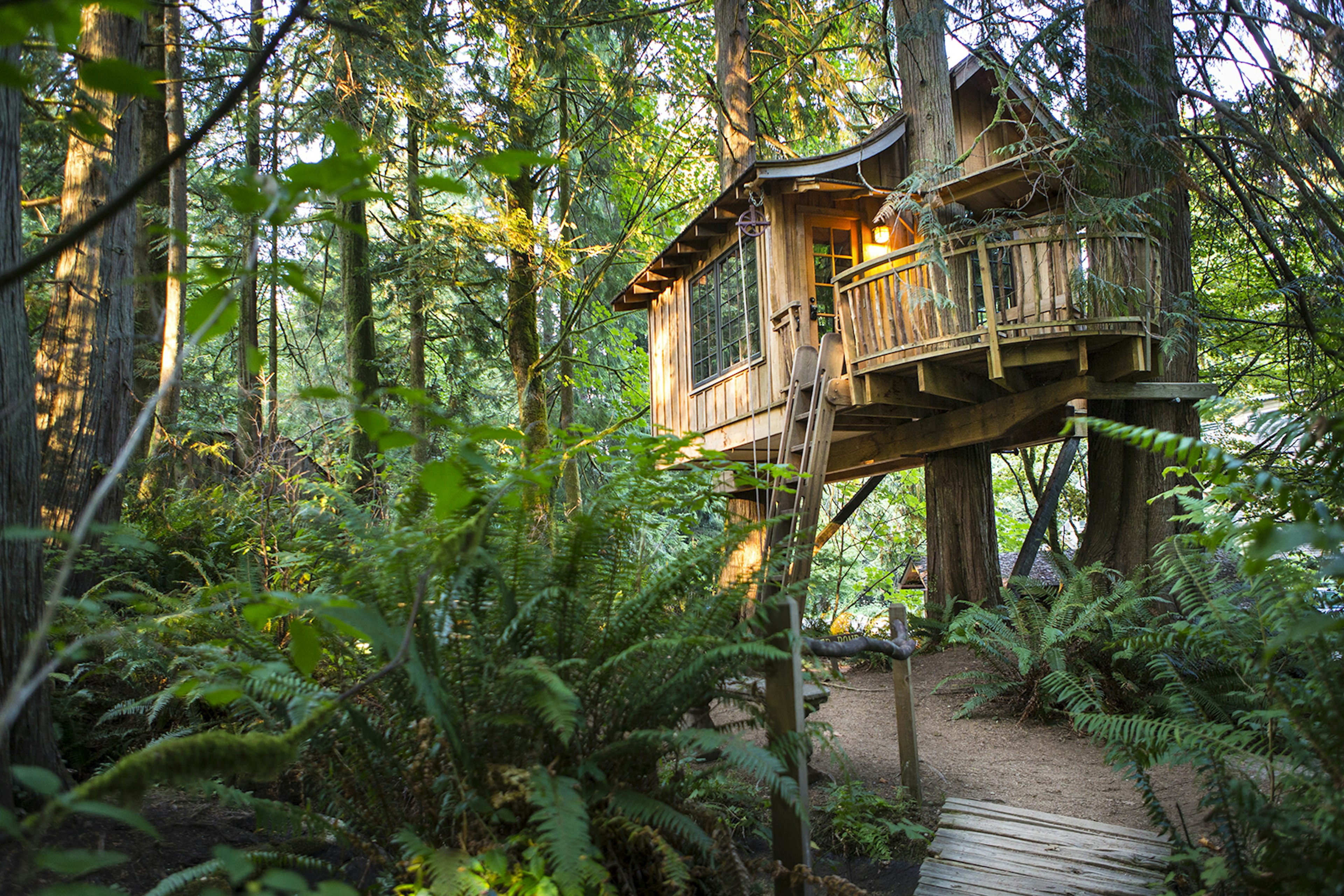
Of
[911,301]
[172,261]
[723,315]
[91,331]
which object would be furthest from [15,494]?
[723,315]

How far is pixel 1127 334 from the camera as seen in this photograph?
645 cm

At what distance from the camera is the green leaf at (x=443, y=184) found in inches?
50.2

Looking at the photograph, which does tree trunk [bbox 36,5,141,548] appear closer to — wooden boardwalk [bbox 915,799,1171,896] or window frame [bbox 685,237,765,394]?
wooden boardwalk [bbox 915,799,1171,896]

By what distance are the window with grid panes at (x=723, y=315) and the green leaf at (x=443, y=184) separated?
8.05m

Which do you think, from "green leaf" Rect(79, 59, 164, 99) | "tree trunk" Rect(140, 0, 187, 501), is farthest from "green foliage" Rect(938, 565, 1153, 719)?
"tree trunk" Rect(140, 0, 187, 501)

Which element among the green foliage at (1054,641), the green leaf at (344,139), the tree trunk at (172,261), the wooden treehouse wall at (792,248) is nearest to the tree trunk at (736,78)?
the wooden treehouse wall at (792,248)

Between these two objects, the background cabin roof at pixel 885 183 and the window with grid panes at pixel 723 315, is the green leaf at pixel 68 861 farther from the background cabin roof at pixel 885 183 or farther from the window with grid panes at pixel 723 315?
the window with grid panes at pixel 723 315

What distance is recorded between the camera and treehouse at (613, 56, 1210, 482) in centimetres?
654

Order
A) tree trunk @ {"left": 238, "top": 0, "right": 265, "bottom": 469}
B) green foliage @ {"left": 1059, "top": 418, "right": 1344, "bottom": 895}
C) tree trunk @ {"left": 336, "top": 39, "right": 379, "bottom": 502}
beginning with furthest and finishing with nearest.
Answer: tree trunk @ {"left": 336, "top": 39, "right": 379, "bottom": 502} < tree trunk @ {"left": 238, "top": 0, "right": 265, "bottom": 469} < green foliage @ {"left": 1059, "top": 418, "right": 1344, "bottom": 895}

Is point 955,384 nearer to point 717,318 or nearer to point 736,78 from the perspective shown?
point 717,318

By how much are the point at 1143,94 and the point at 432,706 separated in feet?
27.6

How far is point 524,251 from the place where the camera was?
9.77m

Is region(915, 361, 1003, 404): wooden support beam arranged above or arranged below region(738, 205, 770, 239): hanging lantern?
below

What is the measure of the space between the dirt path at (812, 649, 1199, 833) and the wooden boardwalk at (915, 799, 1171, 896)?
0.37 meters
